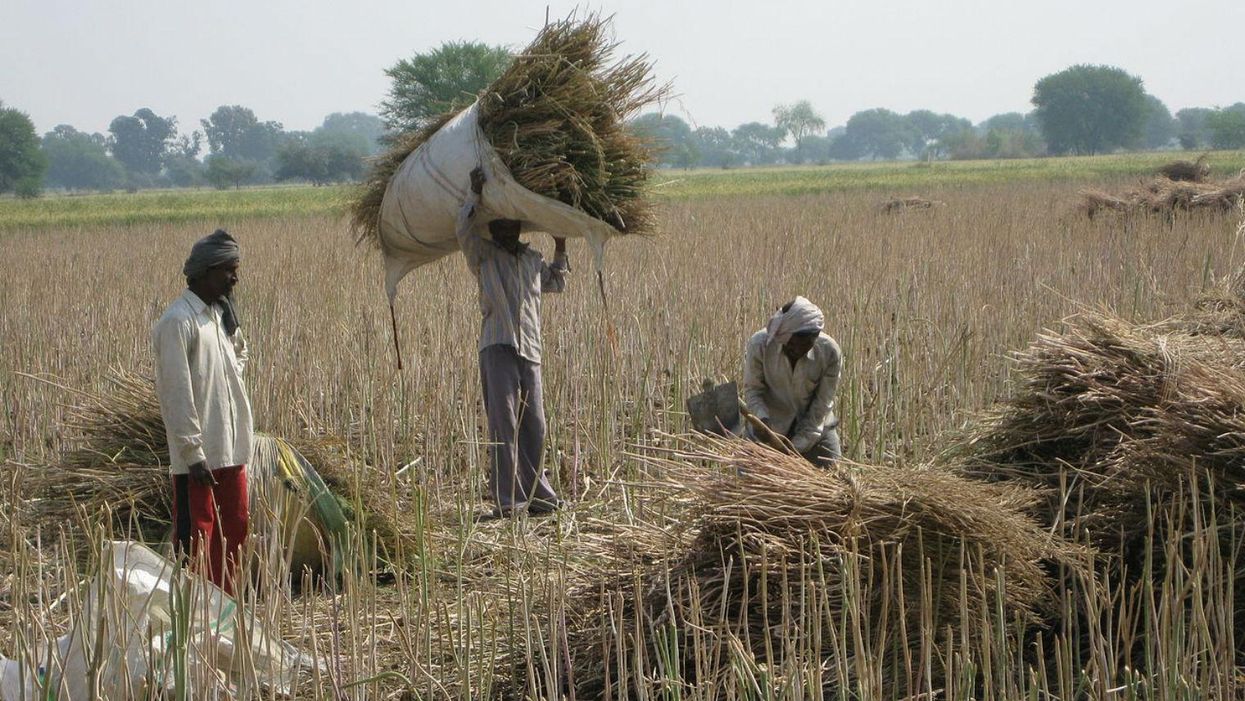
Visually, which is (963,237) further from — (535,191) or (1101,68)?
(1101,68)

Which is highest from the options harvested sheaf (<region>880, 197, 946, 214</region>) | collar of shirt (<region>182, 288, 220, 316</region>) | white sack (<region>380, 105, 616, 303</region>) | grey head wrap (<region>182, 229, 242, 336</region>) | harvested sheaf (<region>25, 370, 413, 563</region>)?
white sack (<region>380, 105, 616, 303</region>)

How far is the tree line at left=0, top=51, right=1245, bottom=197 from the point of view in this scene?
32406 mm

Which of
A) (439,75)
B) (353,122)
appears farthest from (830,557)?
(353,122)

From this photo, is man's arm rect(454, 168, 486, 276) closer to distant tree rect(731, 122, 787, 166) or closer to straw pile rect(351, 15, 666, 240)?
straw pile rect(351, 15, 666, 240)

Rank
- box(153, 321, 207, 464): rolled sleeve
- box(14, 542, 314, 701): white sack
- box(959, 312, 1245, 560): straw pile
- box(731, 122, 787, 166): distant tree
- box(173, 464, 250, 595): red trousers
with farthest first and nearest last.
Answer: box(731, 122, 787, 166): distant tree
box(173, 464, 250, 595): red trousers
box(153, 321, 207, 464): rolled sleeve
box(959, 312, 1245, 560): straw pile
box(14, 542, 314, 701): white sack

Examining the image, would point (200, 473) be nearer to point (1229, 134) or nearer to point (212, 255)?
point (212, 255)

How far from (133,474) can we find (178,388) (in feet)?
3.30

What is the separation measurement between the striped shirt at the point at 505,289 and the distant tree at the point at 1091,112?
77022 mm

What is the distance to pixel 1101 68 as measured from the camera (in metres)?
80.4

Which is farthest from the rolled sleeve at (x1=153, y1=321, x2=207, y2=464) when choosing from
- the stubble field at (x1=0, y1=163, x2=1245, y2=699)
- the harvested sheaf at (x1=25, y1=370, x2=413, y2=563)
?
the harvested sheaf at (x1=25, y1=370, x2=413, y2=563)

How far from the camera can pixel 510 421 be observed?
483cm

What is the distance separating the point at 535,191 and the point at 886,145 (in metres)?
130

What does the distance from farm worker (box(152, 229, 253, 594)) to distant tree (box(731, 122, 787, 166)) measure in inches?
4413

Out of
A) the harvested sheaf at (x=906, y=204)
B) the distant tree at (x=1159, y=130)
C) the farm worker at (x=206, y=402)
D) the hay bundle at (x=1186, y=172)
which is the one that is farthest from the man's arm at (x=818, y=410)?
the distant tree at (x=1159, y=130)
